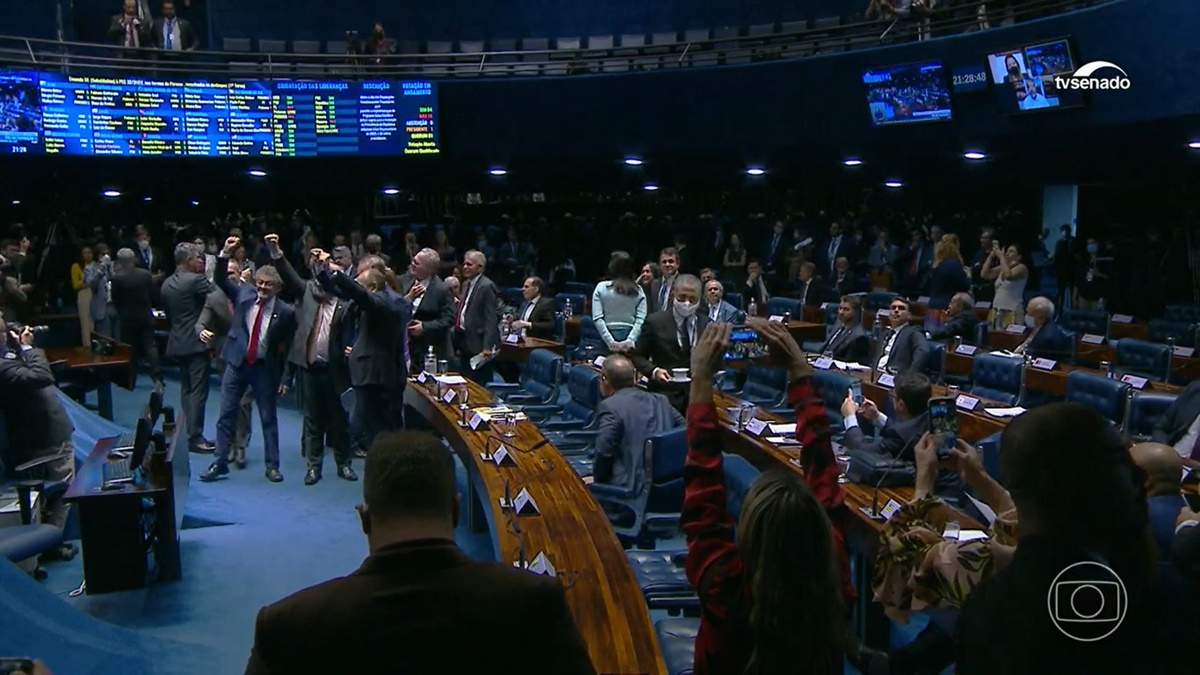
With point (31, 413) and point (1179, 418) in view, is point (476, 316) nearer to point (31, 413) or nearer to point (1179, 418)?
point (31, 413)

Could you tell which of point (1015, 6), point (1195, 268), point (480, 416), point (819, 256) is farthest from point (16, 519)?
point (1195, 268)

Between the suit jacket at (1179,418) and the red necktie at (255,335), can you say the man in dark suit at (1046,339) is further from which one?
the red necktie at (255,335)

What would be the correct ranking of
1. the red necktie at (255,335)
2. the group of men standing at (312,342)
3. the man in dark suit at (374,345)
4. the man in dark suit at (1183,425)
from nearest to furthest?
the man in dark suit at (1183,425) < the man in dark suit at (374,345) < the group of men standing at (312,342) < the red necktie at (255,335)

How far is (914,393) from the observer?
4602 mm

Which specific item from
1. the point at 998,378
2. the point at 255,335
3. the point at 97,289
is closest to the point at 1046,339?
the point at 998,378

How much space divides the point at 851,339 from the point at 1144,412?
2349 millimetres

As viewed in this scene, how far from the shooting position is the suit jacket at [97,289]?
11.3m

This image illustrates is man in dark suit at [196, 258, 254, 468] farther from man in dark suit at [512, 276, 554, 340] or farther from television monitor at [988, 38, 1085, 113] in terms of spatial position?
television monitor at [988, 38, 1085, 113]

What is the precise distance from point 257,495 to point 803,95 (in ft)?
29.9

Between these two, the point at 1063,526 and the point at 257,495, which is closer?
the point at 1063,526

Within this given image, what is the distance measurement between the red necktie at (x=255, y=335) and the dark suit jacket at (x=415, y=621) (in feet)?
18.9

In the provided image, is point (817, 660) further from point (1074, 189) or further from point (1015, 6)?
point (1074, 189)

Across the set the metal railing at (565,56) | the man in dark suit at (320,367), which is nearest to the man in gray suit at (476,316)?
the man in dark suit at (320,367)

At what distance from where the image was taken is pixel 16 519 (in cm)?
518
